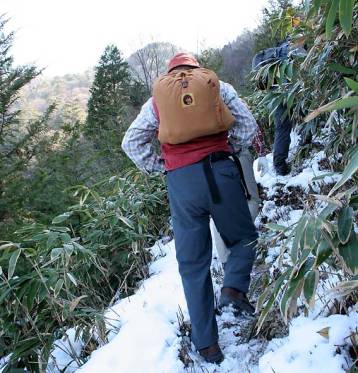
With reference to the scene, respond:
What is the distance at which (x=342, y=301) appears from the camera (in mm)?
2000

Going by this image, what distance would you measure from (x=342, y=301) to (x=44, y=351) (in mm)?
1917

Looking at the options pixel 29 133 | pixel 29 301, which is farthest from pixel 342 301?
pixel 29 133

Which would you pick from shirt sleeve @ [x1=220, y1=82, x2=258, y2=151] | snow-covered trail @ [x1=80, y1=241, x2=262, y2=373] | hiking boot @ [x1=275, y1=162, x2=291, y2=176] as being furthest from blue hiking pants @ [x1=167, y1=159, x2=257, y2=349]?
hiking boot @ [x1=275, y1=162, x2=291, y2=176]

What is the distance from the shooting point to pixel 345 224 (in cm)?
149

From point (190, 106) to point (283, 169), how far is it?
3.44m

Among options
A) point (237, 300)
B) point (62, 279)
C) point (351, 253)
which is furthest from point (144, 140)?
point (351, 253)

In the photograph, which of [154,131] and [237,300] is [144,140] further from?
[237,300]

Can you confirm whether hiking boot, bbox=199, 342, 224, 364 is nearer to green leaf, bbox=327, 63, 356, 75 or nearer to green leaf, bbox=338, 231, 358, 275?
green leaf, bbox=338, 231, 358, 275

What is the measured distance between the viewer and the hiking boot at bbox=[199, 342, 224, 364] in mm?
2541

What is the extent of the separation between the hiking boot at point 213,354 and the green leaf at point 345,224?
4.45 ft

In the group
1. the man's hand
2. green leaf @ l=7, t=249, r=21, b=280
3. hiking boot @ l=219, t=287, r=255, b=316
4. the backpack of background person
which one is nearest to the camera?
green leaf @ l=7, t=249, r=21, b=280

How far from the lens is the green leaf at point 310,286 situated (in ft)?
5.05

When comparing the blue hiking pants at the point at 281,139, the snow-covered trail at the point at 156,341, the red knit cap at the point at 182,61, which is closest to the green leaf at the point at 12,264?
the snow-covered trail at the point at 156,341

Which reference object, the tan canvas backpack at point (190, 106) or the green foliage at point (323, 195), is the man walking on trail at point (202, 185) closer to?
the tan canvas backpack at point (190, 106)
